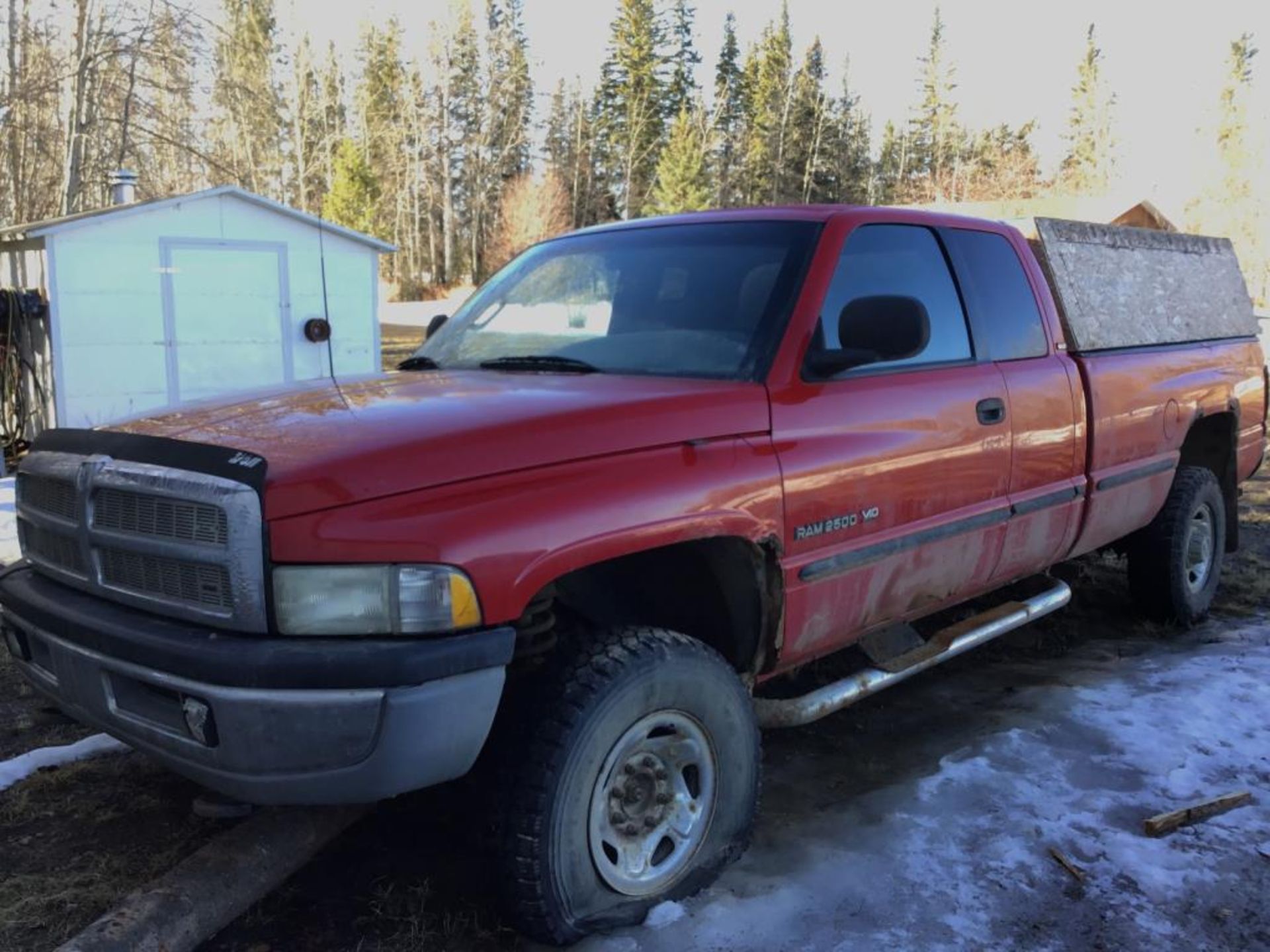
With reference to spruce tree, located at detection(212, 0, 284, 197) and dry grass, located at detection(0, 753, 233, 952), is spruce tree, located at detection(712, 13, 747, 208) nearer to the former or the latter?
spruce tree, located at detection(212, 0, 284, 197)

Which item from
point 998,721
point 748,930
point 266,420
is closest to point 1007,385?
point 998,721

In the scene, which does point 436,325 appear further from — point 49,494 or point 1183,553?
point 1183,553

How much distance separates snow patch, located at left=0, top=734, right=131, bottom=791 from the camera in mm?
3527

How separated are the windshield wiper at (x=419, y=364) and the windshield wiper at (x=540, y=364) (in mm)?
281

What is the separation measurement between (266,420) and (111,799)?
1611 mm

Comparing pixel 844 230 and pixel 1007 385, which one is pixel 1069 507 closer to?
pixel 1007 385

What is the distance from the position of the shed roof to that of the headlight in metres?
8.09

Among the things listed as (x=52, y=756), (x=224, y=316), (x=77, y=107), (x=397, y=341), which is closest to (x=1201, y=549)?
(x=52, y=756)

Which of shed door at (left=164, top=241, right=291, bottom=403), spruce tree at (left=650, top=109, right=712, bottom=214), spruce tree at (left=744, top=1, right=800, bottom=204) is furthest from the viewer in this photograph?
spruce tree at (left=744, top=1, right=800, bottom=204)

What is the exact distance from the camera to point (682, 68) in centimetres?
5969

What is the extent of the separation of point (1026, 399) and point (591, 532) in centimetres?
226

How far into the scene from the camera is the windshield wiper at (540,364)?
10.9 ft

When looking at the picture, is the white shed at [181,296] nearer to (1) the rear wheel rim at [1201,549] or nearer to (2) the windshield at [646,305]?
(2) the windshield at [646,305]

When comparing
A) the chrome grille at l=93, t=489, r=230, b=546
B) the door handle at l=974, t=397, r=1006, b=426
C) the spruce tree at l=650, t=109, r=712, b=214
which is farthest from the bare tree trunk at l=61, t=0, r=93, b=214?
the spruce tree at l=650, t=109, r=712, b=214
